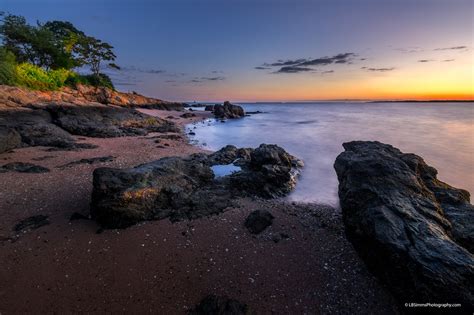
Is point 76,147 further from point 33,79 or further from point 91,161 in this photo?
point 33,79

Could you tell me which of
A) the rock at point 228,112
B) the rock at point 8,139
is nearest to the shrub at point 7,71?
the rock at point 8,139

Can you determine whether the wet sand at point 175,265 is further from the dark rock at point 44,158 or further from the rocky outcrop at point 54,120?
the rocky outcrop at point 54,120

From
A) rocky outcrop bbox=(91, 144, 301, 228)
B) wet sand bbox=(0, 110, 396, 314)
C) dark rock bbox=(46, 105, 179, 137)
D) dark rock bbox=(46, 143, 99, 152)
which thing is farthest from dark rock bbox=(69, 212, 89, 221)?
dark rock bbox=(46, 105, 179, 137)

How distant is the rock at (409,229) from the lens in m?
3.98

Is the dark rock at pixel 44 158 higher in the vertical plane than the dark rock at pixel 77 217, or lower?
higher

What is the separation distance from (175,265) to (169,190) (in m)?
2.91

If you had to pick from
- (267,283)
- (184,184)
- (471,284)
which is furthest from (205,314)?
(184,184)

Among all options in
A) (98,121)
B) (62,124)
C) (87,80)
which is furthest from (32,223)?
(87,80)

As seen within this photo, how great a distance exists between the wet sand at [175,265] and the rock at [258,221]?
20 centimetres

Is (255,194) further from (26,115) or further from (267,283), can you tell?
(26,115)

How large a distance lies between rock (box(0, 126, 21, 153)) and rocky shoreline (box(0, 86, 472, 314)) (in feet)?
12.4

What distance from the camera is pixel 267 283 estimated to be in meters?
5.30

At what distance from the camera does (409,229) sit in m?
4.85

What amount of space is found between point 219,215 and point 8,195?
23.6 feet
